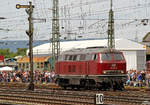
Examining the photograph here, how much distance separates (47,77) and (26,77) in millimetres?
5196

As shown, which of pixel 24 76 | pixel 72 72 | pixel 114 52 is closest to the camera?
pixel 114 52

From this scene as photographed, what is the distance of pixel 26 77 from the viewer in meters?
58.1

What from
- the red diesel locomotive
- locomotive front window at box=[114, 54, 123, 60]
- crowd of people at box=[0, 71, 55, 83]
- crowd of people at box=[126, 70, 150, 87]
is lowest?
crowd of people at box=[0, 71, 55, 83]

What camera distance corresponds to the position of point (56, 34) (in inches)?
2457

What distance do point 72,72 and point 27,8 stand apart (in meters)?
7.19

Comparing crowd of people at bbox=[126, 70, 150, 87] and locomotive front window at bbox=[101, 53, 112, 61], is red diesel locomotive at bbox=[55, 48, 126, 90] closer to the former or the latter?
locomotive front window at bbox=[101, 53, 112, 61]

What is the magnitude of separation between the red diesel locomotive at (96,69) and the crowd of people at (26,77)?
496 inches

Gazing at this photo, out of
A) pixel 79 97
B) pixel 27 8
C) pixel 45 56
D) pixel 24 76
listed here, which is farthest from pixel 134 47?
pixel 79 97

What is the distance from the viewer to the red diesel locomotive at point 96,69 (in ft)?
119

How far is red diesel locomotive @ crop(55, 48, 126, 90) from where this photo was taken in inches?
1431

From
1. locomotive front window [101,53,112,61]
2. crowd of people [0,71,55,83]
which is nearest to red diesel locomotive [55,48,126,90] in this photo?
locomotive front window [101,53,112,61]

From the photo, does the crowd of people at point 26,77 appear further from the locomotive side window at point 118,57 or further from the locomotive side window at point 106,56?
the locomotive side window at point 106,56

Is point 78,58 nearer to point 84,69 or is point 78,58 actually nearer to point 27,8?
point 84,69

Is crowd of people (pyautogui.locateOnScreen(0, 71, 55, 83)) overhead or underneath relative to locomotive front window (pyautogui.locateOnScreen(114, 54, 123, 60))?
underneath
